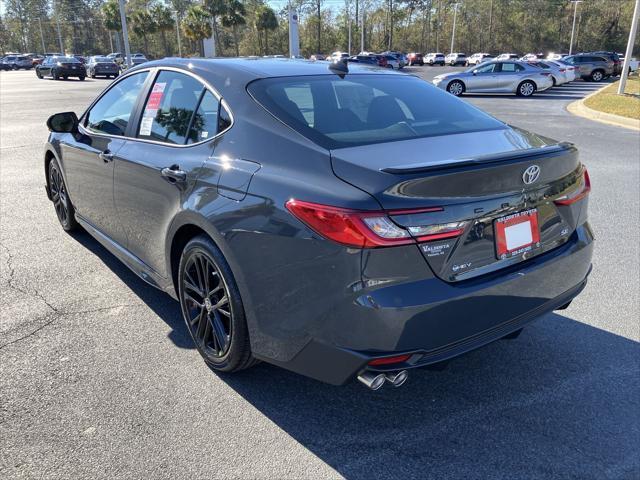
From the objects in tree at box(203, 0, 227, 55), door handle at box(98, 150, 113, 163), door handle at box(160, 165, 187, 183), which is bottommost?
door handle at box(98, 150, 113, 163)

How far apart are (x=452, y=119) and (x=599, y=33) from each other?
98557 mm

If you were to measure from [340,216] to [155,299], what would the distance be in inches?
92.9

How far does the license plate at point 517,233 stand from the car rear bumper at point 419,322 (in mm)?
87

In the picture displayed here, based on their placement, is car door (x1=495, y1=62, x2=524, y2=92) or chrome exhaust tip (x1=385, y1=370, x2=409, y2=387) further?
car door (x1=495, y1=62, x2=524, y2=92)

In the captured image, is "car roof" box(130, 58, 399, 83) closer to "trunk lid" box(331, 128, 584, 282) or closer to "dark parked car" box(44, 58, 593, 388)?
"dark parked car" box(44, 58, 593, 388)

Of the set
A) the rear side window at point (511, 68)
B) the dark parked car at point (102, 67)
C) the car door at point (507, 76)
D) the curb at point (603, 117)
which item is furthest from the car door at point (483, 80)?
the dark parked car at point (102, 67)

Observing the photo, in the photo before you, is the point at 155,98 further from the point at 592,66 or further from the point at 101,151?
the point at 592,66

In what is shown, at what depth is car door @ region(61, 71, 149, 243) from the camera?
3816 mm

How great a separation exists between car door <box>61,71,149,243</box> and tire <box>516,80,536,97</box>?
73.1 ft

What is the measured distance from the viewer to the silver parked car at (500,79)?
23219 mm

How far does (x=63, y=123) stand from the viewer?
175 inches

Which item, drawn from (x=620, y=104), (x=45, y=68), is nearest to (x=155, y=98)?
(x=620, y=104)

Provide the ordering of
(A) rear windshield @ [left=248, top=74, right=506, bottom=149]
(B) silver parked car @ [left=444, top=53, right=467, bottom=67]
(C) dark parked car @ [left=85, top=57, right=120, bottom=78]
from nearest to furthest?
(A) rear windshield @ [left=248, top=74, right=506, bottom=149] → (C) dark parked car @ [left=85, top=57, right=120, bottom=78] → (B) silver parked car @ [left=444, top=53, right=467, bottom=67]

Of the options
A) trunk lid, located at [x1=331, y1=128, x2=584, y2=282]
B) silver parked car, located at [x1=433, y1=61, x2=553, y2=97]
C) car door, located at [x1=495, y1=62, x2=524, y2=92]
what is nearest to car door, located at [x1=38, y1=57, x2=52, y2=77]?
silver parked car, located at [x1=433, y1=61, x2=553, y2=97]
